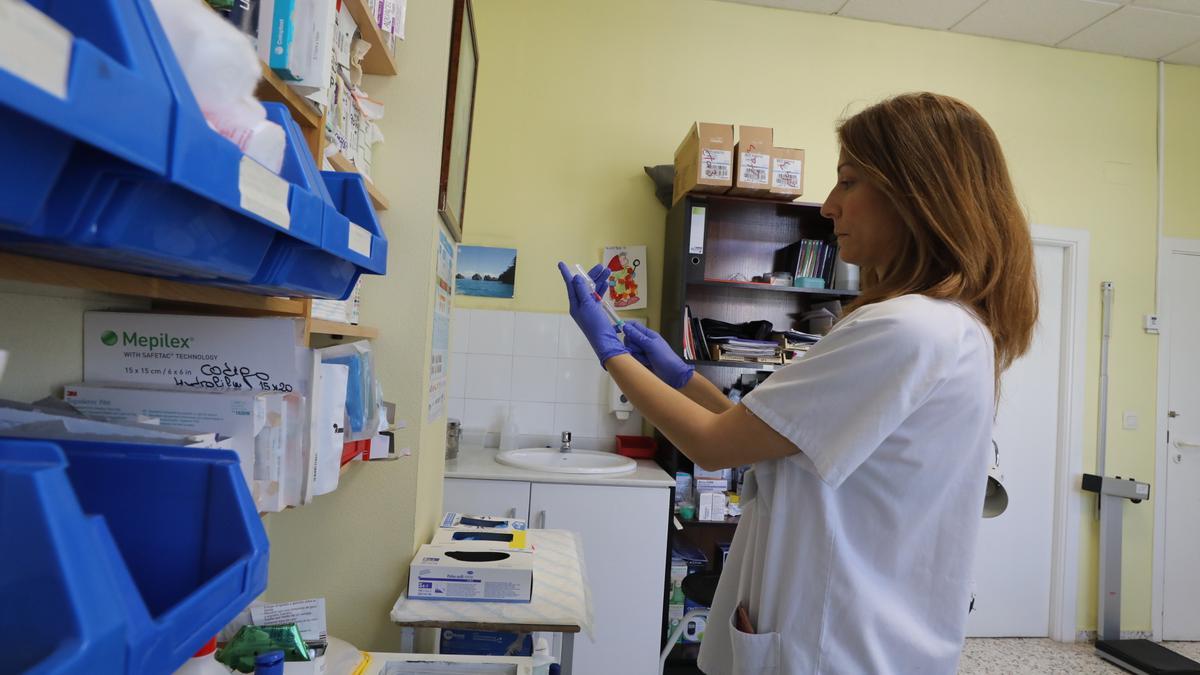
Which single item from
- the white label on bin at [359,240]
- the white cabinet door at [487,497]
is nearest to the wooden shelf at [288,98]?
the white label on bin at [359,240]

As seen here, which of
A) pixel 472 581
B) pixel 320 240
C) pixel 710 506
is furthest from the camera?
pixel 710 506

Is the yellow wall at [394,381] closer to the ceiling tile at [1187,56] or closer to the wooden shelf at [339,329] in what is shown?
the wooden shelf at [339,329]

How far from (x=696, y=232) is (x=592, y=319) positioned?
167 cm

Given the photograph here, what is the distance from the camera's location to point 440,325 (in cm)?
194

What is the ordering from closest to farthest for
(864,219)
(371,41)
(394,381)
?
(864,219), (371,41), (394,381)

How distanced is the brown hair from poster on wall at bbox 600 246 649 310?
2.22 metres

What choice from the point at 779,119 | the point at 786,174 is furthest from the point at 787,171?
the point at 779,119

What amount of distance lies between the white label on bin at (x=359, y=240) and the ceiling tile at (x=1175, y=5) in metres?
3.98

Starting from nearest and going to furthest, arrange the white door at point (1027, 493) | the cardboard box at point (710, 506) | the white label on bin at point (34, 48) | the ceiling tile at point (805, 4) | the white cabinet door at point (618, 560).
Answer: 1. the white label on bin at point (34, 48)
2. the white cabinet door at point (618, 560)
3. the cardboard box at point (710, 506)
4. the ceiling tile at point (805, 4)
5. the white door at point (1027, 493)

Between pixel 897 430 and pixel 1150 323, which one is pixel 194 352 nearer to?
pixel 897 430

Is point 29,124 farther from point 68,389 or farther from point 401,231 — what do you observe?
point 401,231

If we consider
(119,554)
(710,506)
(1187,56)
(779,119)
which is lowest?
(710,506)

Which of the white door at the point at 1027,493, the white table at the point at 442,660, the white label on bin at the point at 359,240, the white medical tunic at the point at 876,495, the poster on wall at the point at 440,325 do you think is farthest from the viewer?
the white door at the point at 1027,493

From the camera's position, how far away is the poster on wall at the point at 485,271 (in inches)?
130
